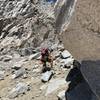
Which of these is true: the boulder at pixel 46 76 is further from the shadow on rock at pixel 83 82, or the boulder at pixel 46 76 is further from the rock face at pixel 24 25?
the rock face at pixel 24 25

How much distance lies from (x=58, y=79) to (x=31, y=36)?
801 cm

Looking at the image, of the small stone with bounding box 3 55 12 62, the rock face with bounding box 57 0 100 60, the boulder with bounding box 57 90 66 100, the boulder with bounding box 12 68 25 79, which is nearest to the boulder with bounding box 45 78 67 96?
the boulder with bounding box 57 90 66 100

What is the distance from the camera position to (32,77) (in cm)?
1291

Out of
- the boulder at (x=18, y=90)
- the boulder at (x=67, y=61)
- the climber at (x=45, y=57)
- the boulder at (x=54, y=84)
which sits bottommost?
the boulder at (x=54, y=84)

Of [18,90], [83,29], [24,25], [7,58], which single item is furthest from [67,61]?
[24,25]

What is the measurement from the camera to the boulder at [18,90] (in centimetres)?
1150

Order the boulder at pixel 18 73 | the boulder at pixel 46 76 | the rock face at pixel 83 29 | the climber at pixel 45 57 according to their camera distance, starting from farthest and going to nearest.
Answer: the boulder at pixel 18 73
the climber at pixel 45 57
the boulder at pixel 46 76
the rock face at pixel 83 29

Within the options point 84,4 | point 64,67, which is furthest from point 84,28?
point 64,67

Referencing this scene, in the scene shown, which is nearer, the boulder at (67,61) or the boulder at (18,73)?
the boulder at (67,61)

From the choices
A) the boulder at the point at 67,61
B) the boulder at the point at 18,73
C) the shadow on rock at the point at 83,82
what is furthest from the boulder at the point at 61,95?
the boulder at the point at 18,73

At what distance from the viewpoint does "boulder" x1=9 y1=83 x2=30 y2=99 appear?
11.5 m

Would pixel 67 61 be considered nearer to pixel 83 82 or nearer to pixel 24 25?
pixel 83 82

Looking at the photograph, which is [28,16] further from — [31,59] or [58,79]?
[58,79]

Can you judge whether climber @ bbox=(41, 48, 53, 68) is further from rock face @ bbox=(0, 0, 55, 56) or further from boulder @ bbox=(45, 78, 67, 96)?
rock face @ bbox=(0, 0, 55, 56)
